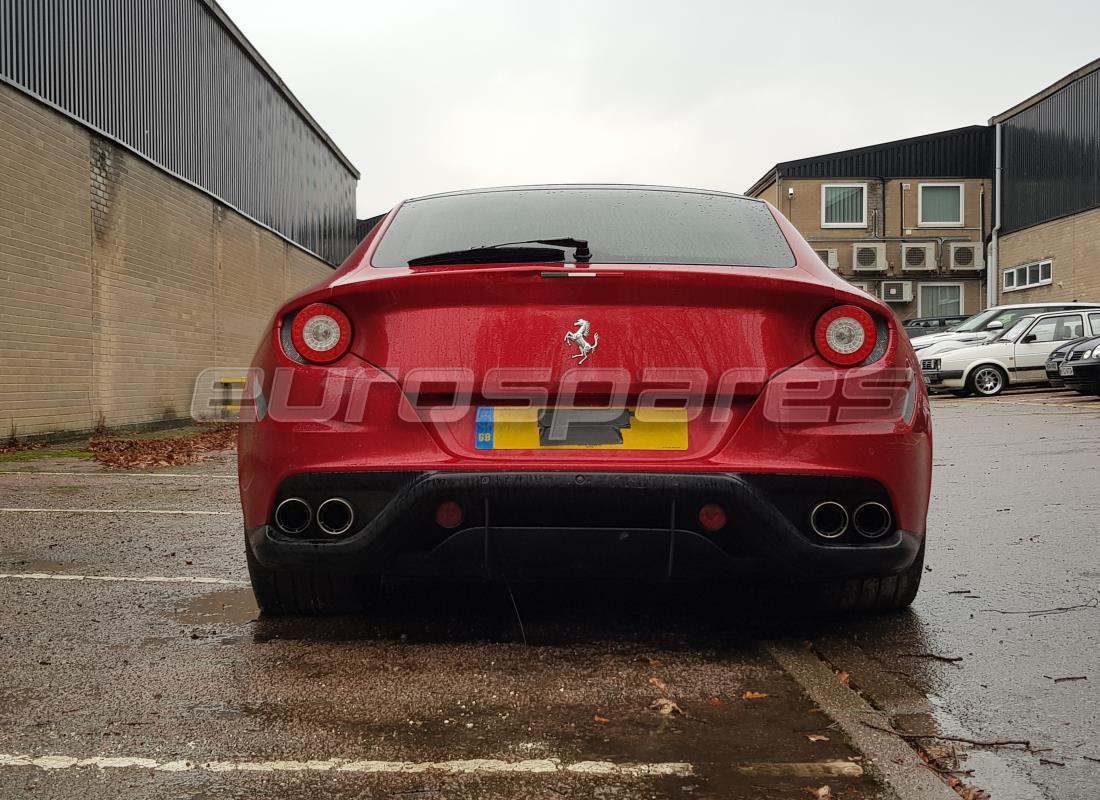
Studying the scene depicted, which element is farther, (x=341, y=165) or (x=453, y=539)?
(x=341, y=165)

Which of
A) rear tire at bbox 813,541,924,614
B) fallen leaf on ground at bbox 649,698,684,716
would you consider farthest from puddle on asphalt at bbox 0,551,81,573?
rear tire at bbox 813,541,924,614

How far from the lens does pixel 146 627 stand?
363 cm

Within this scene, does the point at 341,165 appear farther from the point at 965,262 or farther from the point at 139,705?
the point at 139,705

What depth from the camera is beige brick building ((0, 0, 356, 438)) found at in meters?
11.6

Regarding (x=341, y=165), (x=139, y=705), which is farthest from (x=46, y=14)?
(x=341, y=165)

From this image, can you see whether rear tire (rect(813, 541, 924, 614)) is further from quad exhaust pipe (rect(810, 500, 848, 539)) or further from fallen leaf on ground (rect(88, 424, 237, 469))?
fallen leaf on ground (rect(88, 424, 237, 469))

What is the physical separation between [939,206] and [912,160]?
1901 millimetres

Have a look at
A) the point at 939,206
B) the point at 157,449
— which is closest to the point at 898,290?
the point at 939,206

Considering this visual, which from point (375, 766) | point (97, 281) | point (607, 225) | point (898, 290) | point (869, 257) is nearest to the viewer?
point (375, 766)

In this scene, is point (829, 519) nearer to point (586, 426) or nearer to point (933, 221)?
point (586, 426)

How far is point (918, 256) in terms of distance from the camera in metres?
37.3

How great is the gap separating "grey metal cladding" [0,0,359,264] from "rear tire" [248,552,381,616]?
33.7 ft

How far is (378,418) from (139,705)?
0.98 metres

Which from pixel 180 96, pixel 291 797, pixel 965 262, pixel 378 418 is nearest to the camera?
pixel 291 797
